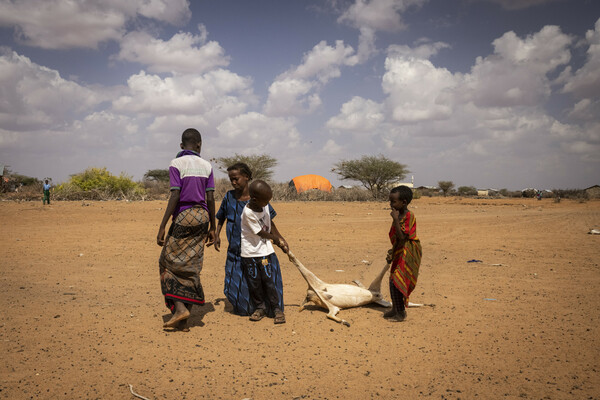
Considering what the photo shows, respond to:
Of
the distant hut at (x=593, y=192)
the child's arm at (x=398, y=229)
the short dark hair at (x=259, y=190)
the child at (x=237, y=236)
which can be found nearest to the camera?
the short dark hair at (x=259, y=190)

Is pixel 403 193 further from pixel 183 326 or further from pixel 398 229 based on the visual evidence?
pixel 183 326

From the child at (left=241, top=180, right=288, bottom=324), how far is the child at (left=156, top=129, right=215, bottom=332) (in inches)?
18.2

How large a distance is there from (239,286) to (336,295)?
1.17m

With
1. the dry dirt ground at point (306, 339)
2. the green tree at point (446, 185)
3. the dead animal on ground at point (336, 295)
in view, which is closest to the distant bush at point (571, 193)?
the green tree at point (446, 185)

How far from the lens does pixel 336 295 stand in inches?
195

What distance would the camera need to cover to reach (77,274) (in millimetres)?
7004

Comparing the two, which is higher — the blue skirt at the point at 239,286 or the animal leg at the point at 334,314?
the blue skirt at the point at 239,286

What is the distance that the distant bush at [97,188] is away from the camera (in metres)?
24.0

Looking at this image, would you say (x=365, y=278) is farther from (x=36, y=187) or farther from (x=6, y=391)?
(x=36, y=187)

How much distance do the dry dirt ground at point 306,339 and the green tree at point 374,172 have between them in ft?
86.2

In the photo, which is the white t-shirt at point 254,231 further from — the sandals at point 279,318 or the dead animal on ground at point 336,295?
the sandals at point 279,318

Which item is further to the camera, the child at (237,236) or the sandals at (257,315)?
the child at (237,236)

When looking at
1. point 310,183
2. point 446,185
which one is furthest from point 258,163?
point 446,185

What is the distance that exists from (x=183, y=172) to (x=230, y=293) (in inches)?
61.2
